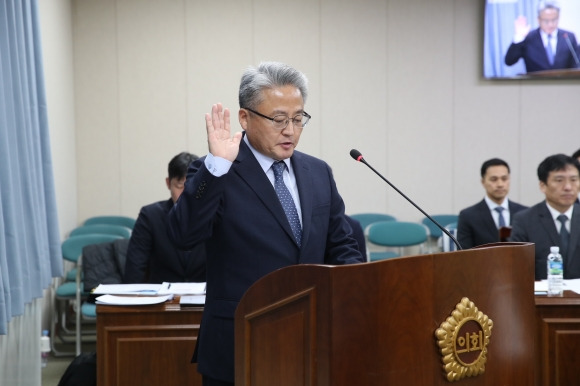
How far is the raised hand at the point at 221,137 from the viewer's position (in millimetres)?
2227

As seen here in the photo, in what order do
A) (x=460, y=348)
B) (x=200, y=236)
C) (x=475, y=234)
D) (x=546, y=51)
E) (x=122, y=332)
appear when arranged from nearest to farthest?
(x=460, y=348) < (x=200, y=236) < (x=122, y=332) < (x=475, y=234) < (x=546, y=51)

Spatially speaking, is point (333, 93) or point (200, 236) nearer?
point (200, 236)

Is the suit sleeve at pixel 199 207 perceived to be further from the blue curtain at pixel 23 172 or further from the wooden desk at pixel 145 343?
the blue curtain at pixel 23 172

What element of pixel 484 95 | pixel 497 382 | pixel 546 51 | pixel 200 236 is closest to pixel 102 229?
pixel 484 95

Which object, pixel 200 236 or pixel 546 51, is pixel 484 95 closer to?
pixel 546 51

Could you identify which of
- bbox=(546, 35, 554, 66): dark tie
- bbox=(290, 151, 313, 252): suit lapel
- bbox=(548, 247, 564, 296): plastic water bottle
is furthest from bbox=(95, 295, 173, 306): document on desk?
bbox=(546, 35, 554, 66): dark tie

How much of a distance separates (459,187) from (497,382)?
6587 mm

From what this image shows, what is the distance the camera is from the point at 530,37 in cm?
805

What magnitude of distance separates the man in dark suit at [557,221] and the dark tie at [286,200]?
268cm

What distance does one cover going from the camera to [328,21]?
820 centimetres

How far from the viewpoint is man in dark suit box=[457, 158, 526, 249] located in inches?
238

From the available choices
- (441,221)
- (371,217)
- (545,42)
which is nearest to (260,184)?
(371,217)

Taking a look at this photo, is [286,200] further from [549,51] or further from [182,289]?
[549,51]

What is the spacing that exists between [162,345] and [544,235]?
7.83 feet
